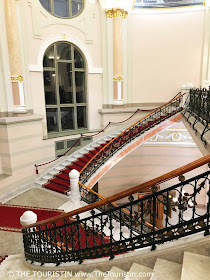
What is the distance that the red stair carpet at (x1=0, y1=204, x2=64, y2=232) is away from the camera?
5.57m

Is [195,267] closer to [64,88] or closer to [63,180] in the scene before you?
[63,180]

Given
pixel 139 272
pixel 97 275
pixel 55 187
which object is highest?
pixel 139 272

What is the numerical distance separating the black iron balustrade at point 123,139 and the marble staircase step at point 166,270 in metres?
5.84

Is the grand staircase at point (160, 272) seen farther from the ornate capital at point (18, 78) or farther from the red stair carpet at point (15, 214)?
the ornate capital at point (18, 78)

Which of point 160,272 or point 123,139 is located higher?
point 160,272

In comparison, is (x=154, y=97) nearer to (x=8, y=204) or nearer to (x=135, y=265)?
(x=8, y=204)

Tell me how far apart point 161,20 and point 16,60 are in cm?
732

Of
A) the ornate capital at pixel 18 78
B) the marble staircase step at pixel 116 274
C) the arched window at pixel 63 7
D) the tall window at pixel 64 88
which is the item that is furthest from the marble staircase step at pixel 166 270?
the arched window at pixel 63 7

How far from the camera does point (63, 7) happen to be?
30.6 ft

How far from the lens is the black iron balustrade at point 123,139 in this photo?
8.20 metres

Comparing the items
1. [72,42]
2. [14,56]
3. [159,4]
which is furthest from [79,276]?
[159,4]

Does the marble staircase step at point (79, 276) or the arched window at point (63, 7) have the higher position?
the arched window at point (63, 7)

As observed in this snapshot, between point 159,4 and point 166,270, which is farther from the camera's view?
point 159,4

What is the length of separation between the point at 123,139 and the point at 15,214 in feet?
16.6
